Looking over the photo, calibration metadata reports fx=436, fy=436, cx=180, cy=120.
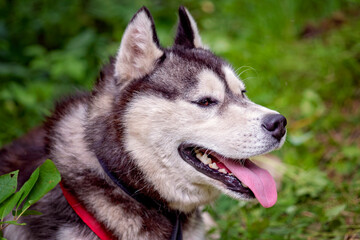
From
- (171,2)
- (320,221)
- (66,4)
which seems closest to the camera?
(320,221)

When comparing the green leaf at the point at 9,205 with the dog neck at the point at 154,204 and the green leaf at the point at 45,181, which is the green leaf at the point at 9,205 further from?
the dog neck at the point at 154,204

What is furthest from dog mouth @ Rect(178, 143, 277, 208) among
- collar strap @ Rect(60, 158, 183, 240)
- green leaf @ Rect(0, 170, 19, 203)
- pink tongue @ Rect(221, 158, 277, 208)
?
green leaf @ Rect(0, 170, 19, 203)

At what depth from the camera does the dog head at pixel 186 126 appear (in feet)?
8.75

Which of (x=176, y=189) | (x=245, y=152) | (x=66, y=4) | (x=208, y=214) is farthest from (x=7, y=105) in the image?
(x=245, y=152)

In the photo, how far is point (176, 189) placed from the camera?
9.11ft

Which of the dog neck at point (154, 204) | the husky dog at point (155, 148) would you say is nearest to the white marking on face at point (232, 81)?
the husky dog at point (155, 148)

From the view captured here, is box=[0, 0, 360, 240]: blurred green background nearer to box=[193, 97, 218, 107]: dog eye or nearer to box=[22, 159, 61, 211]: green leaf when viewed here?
box=[193, 97, 218, 107]: dog eye

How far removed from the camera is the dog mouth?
271cm

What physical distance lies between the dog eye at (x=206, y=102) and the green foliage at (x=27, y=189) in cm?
97

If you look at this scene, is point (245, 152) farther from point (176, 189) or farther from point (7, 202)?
point (7, 202)

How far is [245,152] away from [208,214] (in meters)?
1.41

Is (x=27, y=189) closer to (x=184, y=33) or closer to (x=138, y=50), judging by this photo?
(x=138, y=50)

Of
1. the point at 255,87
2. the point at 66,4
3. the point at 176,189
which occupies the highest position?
the point at 255,87

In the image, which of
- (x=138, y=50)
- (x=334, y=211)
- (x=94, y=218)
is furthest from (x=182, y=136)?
(x=334, y=211)
